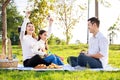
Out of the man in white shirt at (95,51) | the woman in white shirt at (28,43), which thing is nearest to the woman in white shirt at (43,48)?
the woman in white shirt at (28,43)

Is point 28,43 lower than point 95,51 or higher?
higher

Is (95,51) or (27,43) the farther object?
(27,43)

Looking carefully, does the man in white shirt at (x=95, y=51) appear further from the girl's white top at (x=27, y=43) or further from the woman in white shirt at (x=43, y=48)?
the girl's white top at (x=27, y=43)

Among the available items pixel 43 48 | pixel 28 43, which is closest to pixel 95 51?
pixel 43 48

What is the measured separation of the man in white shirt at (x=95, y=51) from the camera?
8055 mm

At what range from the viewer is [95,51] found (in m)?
8.22

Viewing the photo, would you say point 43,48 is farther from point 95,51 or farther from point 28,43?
point 95,51

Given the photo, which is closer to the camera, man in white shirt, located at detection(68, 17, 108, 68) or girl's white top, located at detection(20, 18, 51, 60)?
man in white shirt, located at detection(68, 17, 108, 68)

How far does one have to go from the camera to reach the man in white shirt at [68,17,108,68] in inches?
317

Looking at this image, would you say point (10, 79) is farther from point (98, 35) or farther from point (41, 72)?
point (98, 35)

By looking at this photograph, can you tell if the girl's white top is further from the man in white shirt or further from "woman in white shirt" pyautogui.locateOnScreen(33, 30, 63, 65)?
the man in white shirt

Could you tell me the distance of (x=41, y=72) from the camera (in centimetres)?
764

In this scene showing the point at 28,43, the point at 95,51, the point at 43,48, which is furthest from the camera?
the point at 43,48

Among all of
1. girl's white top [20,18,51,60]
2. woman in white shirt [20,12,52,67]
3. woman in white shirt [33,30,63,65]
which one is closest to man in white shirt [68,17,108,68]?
woman in white shirt [33,30,63,65]
